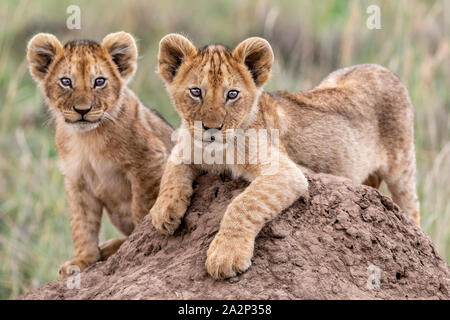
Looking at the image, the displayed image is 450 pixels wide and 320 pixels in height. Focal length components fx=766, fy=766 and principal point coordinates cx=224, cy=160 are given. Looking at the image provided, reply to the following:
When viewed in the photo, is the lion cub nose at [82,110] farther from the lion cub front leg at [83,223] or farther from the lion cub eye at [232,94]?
the lion cub eye at [232,94]

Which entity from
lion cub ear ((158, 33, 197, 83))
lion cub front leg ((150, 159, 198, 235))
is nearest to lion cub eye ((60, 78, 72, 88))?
lion cub ear ((158, 33, 197, 83))

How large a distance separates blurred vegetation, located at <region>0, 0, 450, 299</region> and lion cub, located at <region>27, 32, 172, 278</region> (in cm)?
50

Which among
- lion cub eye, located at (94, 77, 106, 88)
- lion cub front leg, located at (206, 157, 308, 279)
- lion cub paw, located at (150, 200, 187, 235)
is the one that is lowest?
lion cub paw, located at (150, 200, 187, 235)

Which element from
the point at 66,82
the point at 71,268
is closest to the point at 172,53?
the point at 66,82

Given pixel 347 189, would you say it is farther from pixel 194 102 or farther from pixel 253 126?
pixel 194 102

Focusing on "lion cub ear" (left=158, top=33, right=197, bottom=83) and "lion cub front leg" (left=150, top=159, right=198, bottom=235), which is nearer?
"lion cub front leg" (left=150, top=159, right=198, bottom=235)

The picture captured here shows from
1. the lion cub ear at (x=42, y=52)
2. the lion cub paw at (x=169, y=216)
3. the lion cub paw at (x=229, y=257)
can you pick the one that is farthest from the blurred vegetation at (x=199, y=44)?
the lion cub paw at (x=229, y=257)

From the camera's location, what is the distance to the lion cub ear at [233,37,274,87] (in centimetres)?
557

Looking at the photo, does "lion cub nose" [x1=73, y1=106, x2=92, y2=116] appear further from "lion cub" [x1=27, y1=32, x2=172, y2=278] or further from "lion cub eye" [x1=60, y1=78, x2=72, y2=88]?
"lion cub eye" [x1=60, y1=78, x2=72, y2=88]

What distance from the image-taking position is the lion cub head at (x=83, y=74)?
20.2ft

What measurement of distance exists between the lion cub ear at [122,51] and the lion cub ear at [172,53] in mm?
1028
